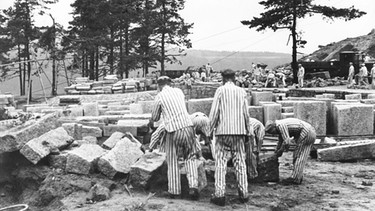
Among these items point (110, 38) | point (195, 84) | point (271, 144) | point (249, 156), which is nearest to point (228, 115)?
point (249, 156)

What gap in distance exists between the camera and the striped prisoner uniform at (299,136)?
704 cm

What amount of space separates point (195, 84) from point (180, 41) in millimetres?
7911

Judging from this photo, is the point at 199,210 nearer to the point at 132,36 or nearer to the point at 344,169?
the point at 344,169

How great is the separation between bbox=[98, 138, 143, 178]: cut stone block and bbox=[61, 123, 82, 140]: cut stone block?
8.56ft

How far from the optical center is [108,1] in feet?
110

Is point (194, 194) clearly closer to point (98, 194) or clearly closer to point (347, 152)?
point (98, 194)

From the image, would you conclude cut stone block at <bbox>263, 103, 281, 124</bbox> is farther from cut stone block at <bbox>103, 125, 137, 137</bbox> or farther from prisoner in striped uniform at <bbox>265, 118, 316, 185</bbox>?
prisoner in striped uniform at <bbox>265, 118, 316, 185</bbox>

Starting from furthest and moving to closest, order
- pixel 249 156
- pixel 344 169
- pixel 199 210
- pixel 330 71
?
pixel 330 71 < pixel 344 169 < pixel 249 156 < pixel 199 210

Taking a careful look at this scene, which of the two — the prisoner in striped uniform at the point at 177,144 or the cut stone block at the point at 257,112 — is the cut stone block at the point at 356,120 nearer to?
the cut stone block at the point at 257,112

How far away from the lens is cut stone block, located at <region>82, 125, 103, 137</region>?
10.2 metres

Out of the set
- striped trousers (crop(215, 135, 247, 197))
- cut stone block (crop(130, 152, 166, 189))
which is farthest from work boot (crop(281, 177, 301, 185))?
cut stone block (crop(130, 152, 166, 189))

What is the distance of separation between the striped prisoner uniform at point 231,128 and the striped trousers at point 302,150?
1.53 metres

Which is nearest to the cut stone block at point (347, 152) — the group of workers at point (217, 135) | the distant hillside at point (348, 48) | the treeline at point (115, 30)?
the group of workers at point (217, 135)

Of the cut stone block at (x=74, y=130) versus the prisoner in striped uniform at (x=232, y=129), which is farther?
the cut stone block at (x=74, y=130)
